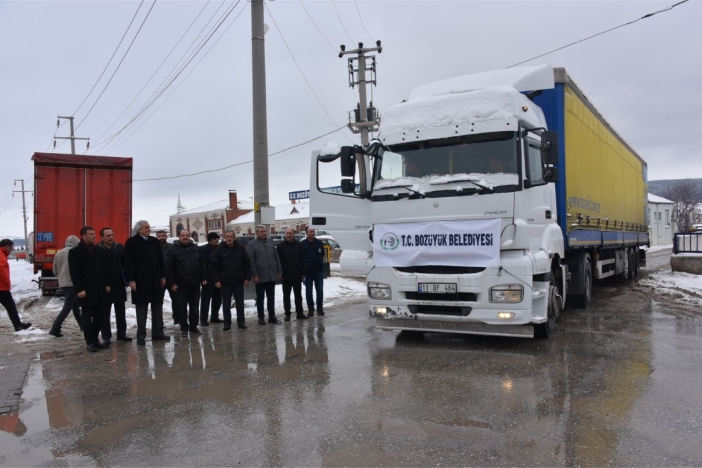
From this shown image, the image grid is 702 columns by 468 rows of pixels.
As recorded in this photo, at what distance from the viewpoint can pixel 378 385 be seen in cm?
539

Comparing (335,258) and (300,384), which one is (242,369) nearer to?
(300,384)

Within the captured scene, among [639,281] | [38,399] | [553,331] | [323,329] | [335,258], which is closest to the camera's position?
[38,399]

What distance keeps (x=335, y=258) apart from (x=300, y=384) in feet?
85.1

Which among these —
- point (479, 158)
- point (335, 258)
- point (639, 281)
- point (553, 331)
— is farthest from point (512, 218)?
point (335, 258)

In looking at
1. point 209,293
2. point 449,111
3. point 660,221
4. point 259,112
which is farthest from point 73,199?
point 660,221

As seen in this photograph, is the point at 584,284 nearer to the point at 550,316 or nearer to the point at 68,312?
the point at 550,316

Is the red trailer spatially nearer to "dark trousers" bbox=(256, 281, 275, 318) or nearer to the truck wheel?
"dark trousers" bbox=(256, 281, 275, 318)

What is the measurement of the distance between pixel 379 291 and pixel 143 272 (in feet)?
12.4

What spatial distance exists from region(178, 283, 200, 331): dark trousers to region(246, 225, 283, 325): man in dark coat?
1113mm

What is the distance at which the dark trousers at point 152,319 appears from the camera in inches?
316

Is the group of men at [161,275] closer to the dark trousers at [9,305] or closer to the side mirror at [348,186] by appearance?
the dark trousers at [9,305]

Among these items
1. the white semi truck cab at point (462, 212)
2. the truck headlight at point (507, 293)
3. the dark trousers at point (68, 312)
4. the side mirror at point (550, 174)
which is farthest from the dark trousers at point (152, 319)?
the side mirror at point (550, 174)

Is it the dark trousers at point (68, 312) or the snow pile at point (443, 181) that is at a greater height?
the snow pile at point (443, 181)

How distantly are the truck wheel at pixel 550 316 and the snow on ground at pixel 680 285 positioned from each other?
17.2ft
